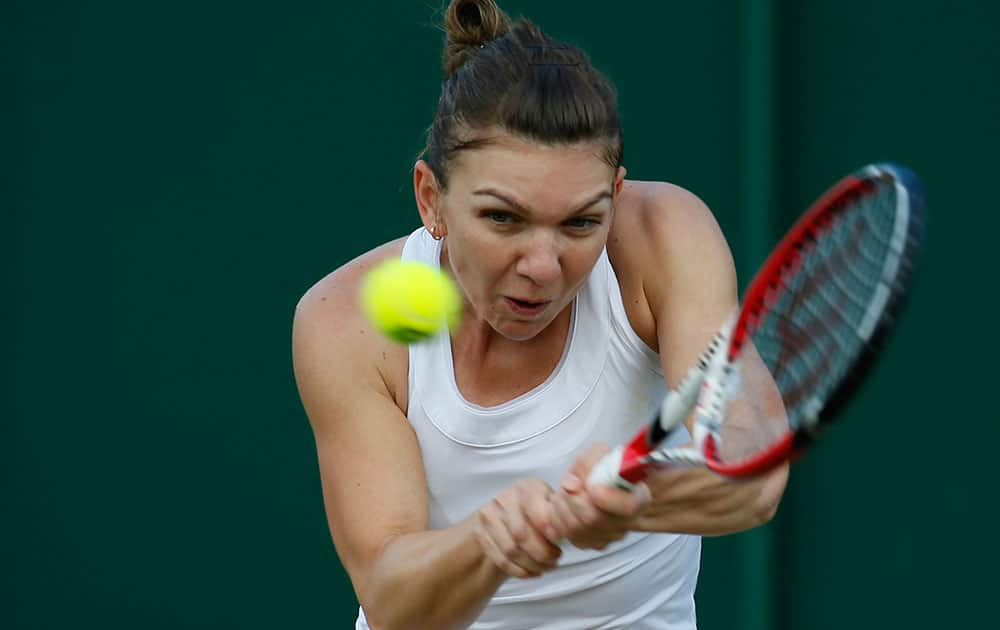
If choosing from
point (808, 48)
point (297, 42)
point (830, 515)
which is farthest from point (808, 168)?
point (297, 42)

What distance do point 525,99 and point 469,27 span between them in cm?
31

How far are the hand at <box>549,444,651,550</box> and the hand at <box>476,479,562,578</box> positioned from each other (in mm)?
15

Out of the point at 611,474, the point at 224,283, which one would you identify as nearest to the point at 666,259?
the point at 611,474

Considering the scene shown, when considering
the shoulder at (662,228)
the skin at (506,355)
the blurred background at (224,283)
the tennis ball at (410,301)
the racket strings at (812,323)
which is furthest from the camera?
the blurred background at (224,283)

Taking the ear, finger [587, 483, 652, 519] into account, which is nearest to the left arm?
finger [587, 483, 652, 519]

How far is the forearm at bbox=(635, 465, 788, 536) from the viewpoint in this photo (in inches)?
80.4

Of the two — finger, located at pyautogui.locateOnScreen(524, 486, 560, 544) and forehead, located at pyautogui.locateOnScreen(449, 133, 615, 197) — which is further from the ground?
forehead, located at pyautogui.locateOnScreen(449, 133, 615, 197)

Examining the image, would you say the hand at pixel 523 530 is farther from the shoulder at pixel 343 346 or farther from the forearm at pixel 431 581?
the shoulder at pixel 343 346

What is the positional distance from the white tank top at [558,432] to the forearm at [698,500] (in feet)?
0.92

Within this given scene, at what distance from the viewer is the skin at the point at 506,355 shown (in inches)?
73.7

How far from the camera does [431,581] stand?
6.63 ft

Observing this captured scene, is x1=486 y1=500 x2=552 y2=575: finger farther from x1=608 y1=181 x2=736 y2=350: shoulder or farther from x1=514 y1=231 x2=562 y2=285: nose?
x1=608 y1=181 x2=736 y2=350: shoulder

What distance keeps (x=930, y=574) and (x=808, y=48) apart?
3.98 feet

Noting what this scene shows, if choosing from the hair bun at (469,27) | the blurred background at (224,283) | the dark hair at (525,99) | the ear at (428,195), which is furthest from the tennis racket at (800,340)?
the blurred background at (224,283)
